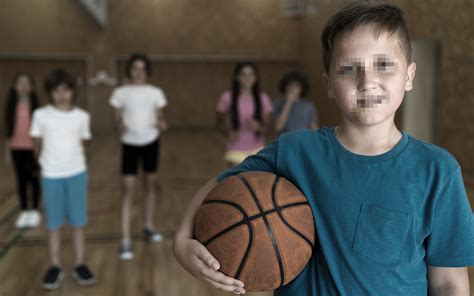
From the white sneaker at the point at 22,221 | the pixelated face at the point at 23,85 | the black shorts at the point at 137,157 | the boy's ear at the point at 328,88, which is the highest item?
the boy's ear at the point at 328,88

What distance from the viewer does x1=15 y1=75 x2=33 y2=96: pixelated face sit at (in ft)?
12.9

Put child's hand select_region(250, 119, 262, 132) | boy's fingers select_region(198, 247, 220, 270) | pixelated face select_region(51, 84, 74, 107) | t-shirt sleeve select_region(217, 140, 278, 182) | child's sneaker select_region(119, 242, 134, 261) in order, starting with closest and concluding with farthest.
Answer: boy's fingers select_region(198, 247, 220, 270) < t-shirt sleeve select_region(217, 140, 278, 182) < pixelated face select_region(51, 84, 74, 107) < child's sneaker select_region(119, 242, 134, 261) < child's hand select_region(250, 119, 262, 132)

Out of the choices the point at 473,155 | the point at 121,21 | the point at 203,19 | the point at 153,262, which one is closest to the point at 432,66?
the point at 473,155

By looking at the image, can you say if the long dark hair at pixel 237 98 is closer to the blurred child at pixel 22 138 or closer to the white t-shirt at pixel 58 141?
the white t-shirt at pixel 58 141

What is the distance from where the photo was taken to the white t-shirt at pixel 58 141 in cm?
290

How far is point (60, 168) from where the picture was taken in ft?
9.50

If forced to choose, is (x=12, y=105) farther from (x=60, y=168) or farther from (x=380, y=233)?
(x=380, y=233)

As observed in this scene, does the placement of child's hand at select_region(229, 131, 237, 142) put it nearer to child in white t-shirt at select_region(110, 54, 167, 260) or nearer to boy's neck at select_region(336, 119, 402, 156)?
child in white t-shirt at select_region(110, 54, 167, 260)

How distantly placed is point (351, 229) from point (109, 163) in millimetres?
6845

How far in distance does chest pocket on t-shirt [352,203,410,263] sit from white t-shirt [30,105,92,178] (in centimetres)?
235

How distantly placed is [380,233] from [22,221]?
385 centimetres

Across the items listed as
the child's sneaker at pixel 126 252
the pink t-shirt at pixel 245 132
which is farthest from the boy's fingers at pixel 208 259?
the pink t-shirt at pixel 245 132

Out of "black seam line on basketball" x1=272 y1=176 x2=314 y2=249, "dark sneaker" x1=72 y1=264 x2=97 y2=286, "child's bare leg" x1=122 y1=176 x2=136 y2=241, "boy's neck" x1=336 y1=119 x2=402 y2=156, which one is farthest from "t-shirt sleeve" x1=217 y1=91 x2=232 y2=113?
"boy's neck" x1=336 y1=119 x2=402 y2=156

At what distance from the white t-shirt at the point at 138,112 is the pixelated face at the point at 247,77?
661mm
